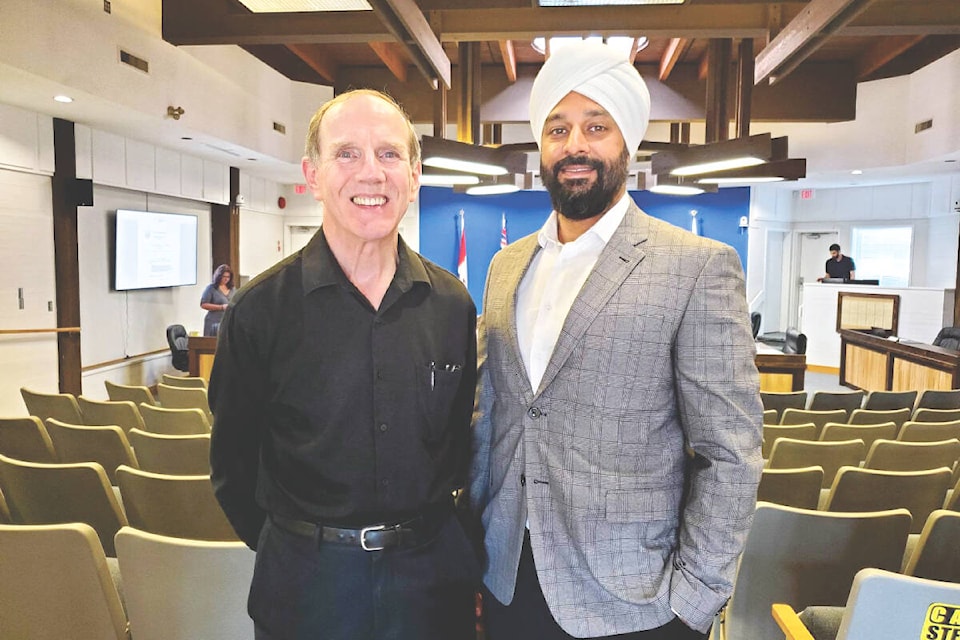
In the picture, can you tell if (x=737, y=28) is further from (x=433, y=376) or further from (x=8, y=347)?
(x=8, y=347)

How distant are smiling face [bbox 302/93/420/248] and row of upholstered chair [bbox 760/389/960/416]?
4760mm

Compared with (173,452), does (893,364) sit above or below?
below

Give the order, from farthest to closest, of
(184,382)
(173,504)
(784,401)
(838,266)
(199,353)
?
1. (838,266)
2. (199,353)
3. (184,382)
4. (784,401)
5. (173,504)

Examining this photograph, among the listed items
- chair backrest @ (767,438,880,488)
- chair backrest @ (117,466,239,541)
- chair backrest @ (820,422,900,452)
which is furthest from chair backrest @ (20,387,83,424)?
chair backrest @ (820,422,900,452)

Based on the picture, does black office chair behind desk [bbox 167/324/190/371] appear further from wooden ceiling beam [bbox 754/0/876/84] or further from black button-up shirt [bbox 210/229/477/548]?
black button-up shirt [bbox 210/229/477/548]

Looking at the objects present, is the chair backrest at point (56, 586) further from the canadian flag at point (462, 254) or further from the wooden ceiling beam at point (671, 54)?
the canadian flag at point (462, 254)

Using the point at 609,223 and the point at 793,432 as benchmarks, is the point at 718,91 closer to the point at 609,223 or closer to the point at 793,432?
the point at 793,432

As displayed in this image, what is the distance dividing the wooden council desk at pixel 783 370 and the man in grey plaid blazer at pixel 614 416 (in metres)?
6.32

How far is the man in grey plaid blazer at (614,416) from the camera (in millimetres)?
1229

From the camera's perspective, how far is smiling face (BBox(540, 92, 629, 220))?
138cm

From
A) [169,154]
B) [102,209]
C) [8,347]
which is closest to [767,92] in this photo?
[169,154]

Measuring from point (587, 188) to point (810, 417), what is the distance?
12.7ft

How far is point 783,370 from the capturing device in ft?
23.2

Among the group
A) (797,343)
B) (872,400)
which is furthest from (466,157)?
(797,343)
